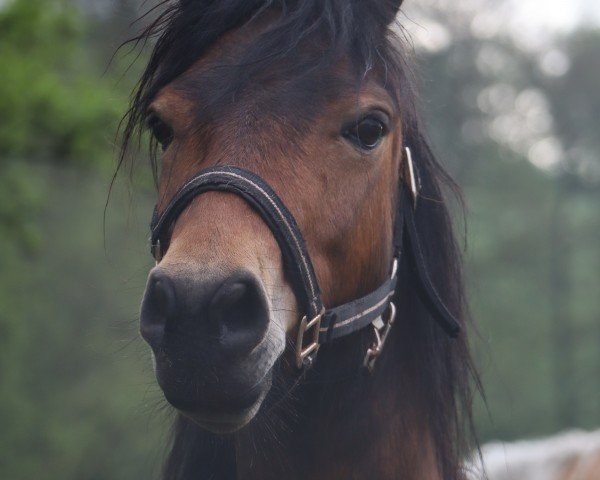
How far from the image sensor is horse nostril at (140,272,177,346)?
1992 mm

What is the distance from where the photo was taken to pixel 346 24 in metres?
2.56

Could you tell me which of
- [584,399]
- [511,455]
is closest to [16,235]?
[511,455]

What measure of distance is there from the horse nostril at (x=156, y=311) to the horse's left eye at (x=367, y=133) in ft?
2.47

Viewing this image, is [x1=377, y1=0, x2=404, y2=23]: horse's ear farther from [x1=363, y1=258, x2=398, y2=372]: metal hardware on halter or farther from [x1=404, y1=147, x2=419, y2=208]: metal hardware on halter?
[x1=363, y1=258, x2=398, y2=372]: metal hardware on halter

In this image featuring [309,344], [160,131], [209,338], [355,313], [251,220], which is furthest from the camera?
[160,131]

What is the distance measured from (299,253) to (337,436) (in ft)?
2.09

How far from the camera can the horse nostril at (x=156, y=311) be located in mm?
1992

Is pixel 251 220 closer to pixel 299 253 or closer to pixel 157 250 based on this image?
pixel 299 253

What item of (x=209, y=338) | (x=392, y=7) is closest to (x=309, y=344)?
(x=209, y=338)

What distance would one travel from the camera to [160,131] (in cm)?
264

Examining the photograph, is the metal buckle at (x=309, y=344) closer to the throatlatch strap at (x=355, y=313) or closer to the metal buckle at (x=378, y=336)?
the throatlatch strap at (x=355, y=313)

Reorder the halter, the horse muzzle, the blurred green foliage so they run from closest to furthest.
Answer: the horse muzzle, the halter, the blurred green foliage

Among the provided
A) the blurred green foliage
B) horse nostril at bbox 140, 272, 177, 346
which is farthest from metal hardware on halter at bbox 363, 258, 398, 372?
horse nostril at bbox 140, 272, 177, 346

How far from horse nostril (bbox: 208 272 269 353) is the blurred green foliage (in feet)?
1.89
